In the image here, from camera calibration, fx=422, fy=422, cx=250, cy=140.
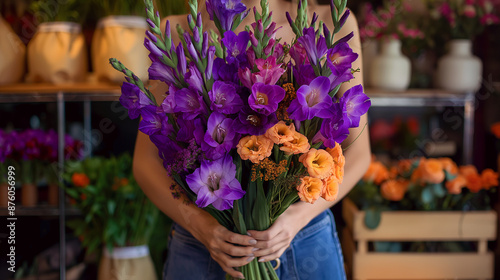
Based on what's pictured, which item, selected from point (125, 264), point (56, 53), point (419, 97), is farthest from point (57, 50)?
point (419, 97)

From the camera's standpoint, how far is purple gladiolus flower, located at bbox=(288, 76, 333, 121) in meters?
0.51

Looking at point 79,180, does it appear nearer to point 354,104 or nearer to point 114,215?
point 114,215

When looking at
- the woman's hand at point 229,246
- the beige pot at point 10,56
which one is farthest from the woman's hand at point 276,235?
the beige pot at point 10,56

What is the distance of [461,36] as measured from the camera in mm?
1800

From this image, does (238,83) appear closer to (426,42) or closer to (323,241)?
(323,241)

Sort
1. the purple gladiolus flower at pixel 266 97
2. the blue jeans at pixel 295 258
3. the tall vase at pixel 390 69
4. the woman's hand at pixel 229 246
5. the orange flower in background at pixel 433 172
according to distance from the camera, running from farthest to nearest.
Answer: the tall vase at pixel 390 69 → the orange flower in background at pixel 433 172 → the blue jeans at pixel 295 258 → the woman's hand at pixel 229 246 → the purple gladiolus flower at pixel 266 97

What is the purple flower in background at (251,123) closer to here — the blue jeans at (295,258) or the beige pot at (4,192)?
the blue jeans at (295,258)

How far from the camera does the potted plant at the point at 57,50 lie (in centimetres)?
165

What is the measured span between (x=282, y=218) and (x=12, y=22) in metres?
1.72

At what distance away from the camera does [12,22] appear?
6.02 ft

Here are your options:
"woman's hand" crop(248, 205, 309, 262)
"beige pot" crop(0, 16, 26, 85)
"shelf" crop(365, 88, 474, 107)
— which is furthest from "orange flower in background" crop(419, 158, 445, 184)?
"beige pot" crop(0, 16, 26, 85)

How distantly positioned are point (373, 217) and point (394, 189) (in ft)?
0.44

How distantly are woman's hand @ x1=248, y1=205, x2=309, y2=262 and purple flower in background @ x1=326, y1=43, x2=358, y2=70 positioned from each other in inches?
10.5

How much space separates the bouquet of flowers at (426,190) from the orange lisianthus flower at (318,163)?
1.12 meters
